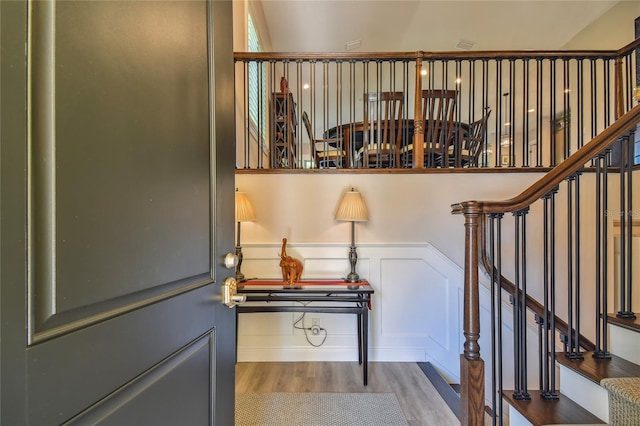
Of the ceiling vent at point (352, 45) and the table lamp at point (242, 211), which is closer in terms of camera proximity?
the table lamp at point (242, 211)

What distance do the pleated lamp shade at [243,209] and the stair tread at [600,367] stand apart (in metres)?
2.18

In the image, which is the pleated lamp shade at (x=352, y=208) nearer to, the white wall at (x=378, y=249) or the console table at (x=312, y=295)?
the white wall at (x=378, y=249)

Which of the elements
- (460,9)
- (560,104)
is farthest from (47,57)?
(560,104)

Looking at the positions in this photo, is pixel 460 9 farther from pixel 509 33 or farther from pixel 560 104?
pixel 560 104

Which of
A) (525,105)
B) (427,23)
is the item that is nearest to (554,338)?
(525,105)

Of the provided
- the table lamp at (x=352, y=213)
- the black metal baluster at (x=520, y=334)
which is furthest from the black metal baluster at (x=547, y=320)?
the table lamp at (x=352, y=213)

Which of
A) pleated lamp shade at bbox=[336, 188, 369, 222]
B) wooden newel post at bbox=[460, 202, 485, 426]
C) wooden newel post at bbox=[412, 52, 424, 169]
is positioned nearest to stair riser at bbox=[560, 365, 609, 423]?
wooden newel post at bbox=[460, 202, 485, 426]

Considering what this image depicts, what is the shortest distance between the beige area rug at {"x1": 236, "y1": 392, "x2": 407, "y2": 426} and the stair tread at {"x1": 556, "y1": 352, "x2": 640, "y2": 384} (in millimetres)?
948

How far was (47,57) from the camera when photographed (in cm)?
44

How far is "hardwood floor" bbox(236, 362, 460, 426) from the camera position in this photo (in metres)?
1.90

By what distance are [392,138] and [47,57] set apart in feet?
9.05

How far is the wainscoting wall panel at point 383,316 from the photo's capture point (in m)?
2.57

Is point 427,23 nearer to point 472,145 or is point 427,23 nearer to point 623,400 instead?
point 472,145

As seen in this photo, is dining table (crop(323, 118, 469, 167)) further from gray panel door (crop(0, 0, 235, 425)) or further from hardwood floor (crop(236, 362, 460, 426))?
gray panel door (crop(0, 0, 235, 425))
